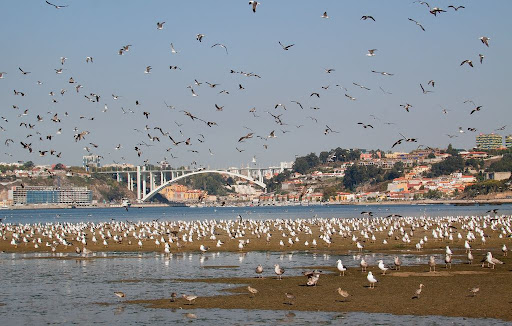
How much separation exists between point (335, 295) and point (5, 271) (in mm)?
15514

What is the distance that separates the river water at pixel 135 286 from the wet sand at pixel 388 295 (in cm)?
71

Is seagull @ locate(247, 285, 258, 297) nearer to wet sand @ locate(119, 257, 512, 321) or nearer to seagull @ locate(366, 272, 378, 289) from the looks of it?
wet sand @ locate(119, 257, 512, 321)

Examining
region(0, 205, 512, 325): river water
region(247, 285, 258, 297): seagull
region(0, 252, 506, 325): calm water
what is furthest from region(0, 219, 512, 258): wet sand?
region(247, 285, 258, 297): seagull

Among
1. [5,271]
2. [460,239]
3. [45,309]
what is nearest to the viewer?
[45,309]

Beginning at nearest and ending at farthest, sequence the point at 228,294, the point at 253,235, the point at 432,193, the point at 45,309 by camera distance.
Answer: the point at 45,309
the point at 228,294
the point at 253,235
the point at 432,193

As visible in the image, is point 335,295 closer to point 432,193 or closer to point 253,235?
point 253,235

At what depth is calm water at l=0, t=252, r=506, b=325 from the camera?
2020cm

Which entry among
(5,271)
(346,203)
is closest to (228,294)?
(5,271)

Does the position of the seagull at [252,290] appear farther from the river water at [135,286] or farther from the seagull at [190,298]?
the seagull at [190,298]

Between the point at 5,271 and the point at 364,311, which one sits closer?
the point at 364,311

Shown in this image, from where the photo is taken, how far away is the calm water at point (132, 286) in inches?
795

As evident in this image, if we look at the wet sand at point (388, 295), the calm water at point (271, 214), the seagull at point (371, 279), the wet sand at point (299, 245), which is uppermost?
the calm water at point (271, 214)

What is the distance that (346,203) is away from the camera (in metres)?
199

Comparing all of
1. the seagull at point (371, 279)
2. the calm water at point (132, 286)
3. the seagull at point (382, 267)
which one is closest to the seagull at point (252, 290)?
the calm water at point (132, 286)
